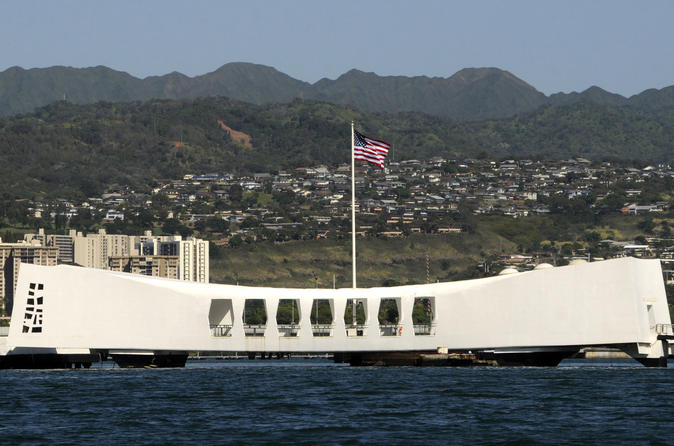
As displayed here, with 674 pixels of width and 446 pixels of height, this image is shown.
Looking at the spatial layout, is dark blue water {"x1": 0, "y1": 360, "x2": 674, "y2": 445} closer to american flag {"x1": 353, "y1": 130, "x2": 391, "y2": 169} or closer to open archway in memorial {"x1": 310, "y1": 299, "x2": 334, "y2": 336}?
open archway in memorial {"x1": 310, "y1": 299, "x2": 334, "y2": 336}

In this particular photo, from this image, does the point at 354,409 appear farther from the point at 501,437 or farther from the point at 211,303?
the point at 211,303

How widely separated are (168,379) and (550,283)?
24006mm

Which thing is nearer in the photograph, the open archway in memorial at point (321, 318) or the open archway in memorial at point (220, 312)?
the open archway in memorial at point (321, 318)

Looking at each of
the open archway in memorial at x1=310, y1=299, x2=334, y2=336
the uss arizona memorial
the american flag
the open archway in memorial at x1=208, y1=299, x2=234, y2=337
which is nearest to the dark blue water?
the uss arizona memorial

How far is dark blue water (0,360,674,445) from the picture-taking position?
4731 centimetres

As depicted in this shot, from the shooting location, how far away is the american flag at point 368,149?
3359 inches

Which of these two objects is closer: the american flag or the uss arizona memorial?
the uss arizona memorial

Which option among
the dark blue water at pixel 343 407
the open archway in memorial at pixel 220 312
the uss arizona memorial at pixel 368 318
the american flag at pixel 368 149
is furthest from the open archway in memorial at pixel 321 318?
the american flag at pixel 368 149

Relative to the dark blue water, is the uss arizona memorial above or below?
above

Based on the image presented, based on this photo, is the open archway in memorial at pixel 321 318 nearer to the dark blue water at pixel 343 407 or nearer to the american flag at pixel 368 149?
the dark blue water at pixel 343 407

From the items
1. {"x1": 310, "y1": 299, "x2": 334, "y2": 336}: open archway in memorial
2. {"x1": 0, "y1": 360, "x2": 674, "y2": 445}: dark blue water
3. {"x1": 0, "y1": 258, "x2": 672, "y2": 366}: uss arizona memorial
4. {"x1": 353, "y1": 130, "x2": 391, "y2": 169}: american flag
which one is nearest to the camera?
{"x1": 0, "y1": 360, "x2": 674, "y2": 445}: dark blue water

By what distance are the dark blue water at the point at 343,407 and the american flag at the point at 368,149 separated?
14090 millimetres

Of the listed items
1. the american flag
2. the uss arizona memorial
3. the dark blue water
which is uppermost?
the american flag

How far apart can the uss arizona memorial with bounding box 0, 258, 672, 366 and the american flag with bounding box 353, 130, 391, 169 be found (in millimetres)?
8774
